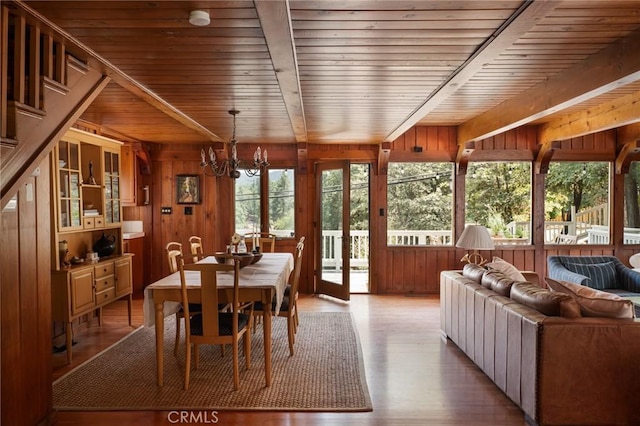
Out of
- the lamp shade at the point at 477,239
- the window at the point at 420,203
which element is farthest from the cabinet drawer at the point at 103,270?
the window at the point at 420,203

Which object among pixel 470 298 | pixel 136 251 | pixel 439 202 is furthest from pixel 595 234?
pixel 136 251

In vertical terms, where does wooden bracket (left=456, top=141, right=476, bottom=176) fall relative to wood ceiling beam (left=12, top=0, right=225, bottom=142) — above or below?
below

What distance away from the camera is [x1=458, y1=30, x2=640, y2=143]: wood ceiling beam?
8.94 ft

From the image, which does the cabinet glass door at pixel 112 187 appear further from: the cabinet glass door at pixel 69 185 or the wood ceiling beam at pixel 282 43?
the wood ceiling beam at pixel 282 43

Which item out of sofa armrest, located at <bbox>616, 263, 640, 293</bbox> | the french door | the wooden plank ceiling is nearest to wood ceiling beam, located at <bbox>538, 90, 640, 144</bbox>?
the wooden plank ceiling

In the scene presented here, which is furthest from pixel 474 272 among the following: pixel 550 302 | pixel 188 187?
pixel 188 187

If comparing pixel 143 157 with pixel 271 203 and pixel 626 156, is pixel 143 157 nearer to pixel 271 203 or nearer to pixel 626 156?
pixel 271 203

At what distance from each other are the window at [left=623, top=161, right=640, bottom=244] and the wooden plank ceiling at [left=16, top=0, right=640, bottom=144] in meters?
2.66

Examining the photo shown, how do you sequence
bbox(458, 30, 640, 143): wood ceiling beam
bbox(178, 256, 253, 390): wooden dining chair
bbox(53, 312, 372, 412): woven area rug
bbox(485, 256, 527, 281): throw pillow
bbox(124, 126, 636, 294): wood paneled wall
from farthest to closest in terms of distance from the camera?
bbox(124, 126, 636, 294): wood paneled wall, bbox(485, 256, 527, 281): throw pillow, bbox(178, 256, 253, 390): wooden dining chair, bbox(53, 312, 372, 412): woven area rug, bbox(458, 30, 640, 143): wood ceiling beam

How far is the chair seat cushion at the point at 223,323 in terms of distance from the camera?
10.5 feet

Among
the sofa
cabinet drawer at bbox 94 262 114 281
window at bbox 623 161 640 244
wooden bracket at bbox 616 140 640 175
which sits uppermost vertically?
wooden bracket at bbox 616 140 640 175

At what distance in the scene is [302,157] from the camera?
21.5 ft

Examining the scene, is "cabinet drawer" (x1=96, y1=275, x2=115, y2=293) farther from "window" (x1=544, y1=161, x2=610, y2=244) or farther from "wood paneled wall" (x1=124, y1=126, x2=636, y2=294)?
"window" (x1=544, y1=161, x2=610, y2=244)

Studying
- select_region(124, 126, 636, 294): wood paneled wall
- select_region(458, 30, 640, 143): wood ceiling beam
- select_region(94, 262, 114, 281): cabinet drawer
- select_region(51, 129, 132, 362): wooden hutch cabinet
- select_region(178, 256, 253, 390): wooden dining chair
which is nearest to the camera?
select_region(458, 30, 640, 143): wood ceiling beam
